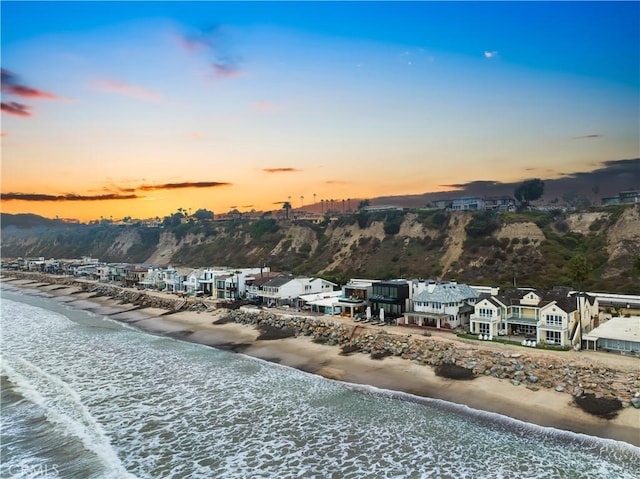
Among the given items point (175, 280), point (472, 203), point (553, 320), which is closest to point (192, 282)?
point (175, 280)

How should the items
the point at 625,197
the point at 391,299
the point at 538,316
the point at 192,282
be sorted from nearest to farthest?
the point at 538,316 → the point at 391,299 → the point at 192,282 → the point at 625,197

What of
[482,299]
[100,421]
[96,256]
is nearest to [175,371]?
[100,421]

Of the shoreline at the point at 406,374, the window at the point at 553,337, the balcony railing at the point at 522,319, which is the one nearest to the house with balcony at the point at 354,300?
the shoreline at the point at 406,374

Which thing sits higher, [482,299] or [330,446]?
[482,299]

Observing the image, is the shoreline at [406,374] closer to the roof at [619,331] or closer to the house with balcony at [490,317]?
the roof at [619,331]

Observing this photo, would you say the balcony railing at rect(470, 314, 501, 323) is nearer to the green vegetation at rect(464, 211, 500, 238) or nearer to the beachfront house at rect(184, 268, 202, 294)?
the green vegetation at rect(464, 211, 500, 238)

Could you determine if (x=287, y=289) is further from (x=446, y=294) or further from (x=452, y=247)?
(x=452, y=247)

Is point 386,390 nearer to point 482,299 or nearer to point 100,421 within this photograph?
point 482,299
